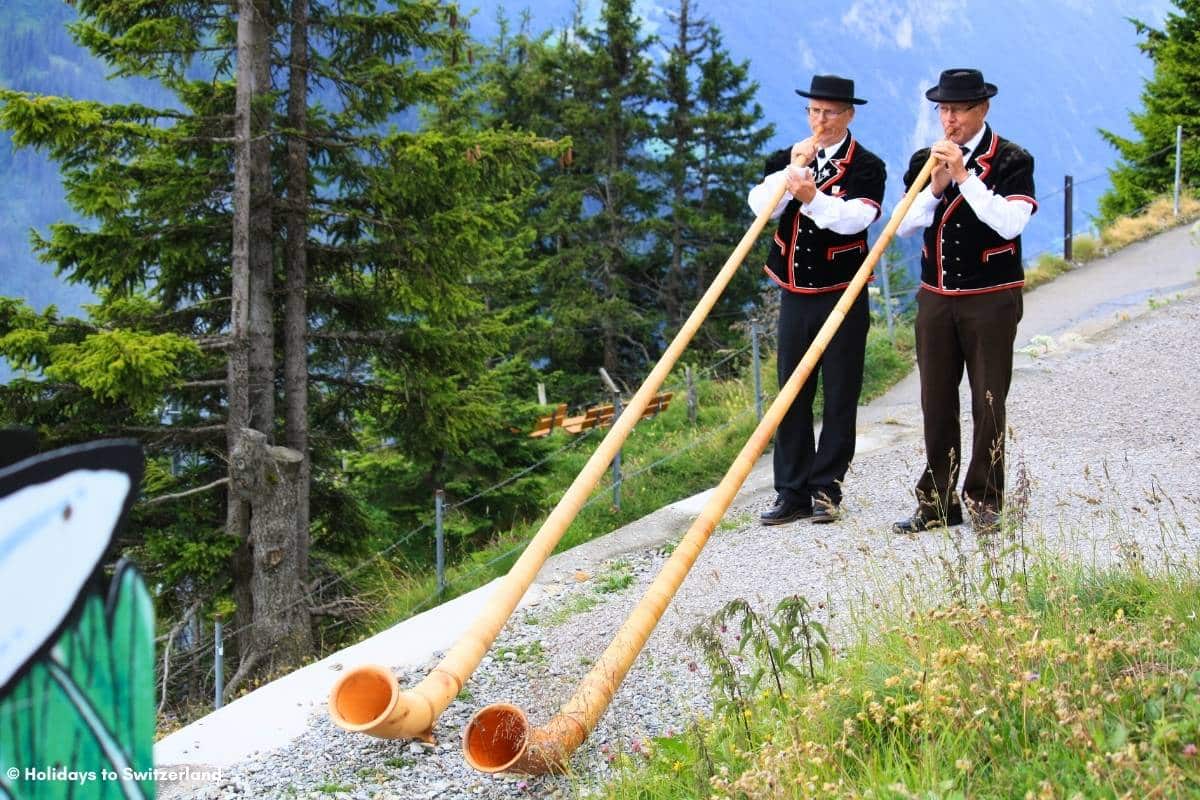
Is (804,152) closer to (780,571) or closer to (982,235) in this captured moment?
(982,235)

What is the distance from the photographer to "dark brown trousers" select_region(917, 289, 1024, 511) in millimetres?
5238

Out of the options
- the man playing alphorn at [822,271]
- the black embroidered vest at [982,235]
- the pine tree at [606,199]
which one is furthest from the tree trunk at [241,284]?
the pine tree at [606,199]

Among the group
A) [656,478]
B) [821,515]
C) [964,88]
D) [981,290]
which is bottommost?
[656,478]

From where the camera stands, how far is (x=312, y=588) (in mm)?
9570

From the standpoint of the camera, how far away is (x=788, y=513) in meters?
6.11

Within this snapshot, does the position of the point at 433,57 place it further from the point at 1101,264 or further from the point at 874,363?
the point at 1101,264

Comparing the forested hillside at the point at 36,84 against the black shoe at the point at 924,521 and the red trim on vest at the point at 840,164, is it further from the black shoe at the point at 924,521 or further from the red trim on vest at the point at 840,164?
the black shoe at the point at 924,521

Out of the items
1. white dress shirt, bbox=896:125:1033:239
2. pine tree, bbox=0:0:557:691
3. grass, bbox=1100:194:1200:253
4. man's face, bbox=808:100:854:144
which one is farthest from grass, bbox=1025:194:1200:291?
white dress shirt, bbox=896:125:1033:239

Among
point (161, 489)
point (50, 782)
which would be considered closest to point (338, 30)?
point (161, 489)

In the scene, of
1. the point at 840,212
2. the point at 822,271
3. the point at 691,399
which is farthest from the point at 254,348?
the point at 840,212

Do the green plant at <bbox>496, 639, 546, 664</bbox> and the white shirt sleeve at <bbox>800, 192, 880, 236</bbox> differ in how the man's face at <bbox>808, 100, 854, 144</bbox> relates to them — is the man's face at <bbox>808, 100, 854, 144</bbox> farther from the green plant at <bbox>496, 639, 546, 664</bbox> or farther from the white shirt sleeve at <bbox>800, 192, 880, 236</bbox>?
the green plant at <bbox>496, 639, 546, 664</bbox>

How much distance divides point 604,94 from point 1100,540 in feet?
75.6

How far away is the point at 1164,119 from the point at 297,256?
1558cm

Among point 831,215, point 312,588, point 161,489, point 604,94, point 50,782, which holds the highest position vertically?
point 604,94
